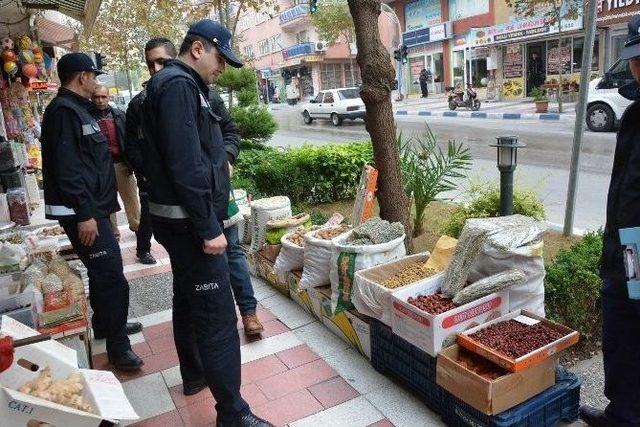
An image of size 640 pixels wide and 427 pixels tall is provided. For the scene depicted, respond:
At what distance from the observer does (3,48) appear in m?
7.91

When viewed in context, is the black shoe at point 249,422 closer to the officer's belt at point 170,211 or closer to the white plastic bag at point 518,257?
the officer's belt at point 170,211

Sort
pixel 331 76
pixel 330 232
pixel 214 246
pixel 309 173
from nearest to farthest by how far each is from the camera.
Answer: pixel 214 246 < pixel 330 232 < pixel 309 173 < pixel 331 76

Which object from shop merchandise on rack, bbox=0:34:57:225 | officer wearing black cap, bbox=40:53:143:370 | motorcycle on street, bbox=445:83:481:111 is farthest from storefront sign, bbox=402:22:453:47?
officer wearing black cap, bbox=40:53:143:370

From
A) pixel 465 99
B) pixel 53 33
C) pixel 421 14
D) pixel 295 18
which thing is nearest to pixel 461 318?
pixel 53 33

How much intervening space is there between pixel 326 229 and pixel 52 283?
1823mm

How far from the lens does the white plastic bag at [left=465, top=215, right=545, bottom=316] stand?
269 centimetres

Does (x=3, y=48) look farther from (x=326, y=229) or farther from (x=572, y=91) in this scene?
(x=572, y=91)

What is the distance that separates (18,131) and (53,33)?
3.30 meters

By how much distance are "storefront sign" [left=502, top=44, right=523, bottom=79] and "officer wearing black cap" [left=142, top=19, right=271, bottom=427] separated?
22.7 metres

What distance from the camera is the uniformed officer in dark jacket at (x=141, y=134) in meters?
2.57

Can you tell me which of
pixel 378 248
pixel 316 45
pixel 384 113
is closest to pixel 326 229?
pixel 378 248

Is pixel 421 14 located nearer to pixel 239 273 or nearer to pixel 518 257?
pixel 239 273

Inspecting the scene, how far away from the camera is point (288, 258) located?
13.4ft

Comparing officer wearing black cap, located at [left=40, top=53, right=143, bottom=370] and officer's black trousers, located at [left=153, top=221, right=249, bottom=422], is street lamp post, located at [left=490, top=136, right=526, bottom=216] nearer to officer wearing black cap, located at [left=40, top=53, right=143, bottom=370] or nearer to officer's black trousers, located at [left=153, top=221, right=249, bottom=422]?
Answer: officer's black trousers, located at [left=153, top=221, right=249, bottom=422]
